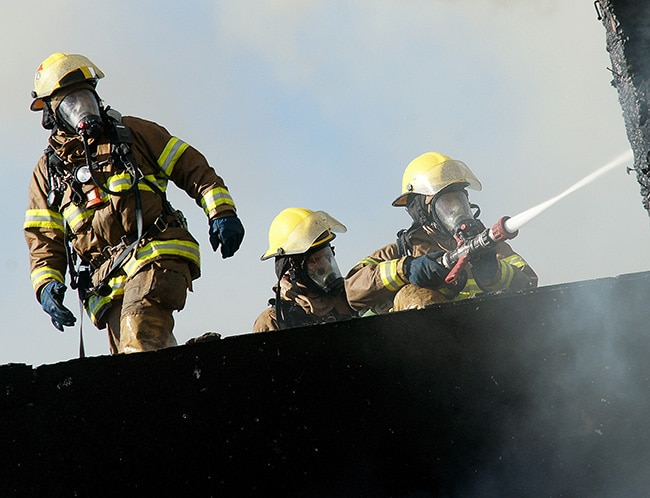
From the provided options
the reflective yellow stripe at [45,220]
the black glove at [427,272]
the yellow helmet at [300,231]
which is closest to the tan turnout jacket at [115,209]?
the reflective yellow stripe at [45,220]

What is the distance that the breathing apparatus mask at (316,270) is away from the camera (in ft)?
24.1

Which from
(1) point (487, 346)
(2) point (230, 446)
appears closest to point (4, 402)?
(2) point (230, 446)

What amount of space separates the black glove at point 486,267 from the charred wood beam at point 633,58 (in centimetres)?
291

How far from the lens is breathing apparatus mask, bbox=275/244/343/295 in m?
7.35

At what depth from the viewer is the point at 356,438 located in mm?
2730

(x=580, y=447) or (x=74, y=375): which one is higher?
(x=74, y=375)

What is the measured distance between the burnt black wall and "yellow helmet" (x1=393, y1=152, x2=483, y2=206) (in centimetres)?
427

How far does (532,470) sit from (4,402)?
1437 millimetres

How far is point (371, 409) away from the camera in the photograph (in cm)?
273

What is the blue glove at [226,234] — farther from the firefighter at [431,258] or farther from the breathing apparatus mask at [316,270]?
the breathing apparatus mask at [316,270]

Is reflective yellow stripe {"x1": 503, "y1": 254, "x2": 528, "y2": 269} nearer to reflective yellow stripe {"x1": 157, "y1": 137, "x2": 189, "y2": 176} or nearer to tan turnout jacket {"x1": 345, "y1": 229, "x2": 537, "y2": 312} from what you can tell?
tan turnout jacket {"x1": 345, "y1": 229, "x2": 537, "y2": 312}

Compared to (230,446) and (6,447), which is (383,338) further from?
(6,447)

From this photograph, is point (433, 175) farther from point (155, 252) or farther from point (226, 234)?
point (155, 252)

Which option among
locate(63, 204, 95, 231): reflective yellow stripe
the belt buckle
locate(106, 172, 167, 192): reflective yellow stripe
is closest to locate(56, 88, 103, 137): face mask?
locate(106, 172, 167, 192): reflective yellow stripe
